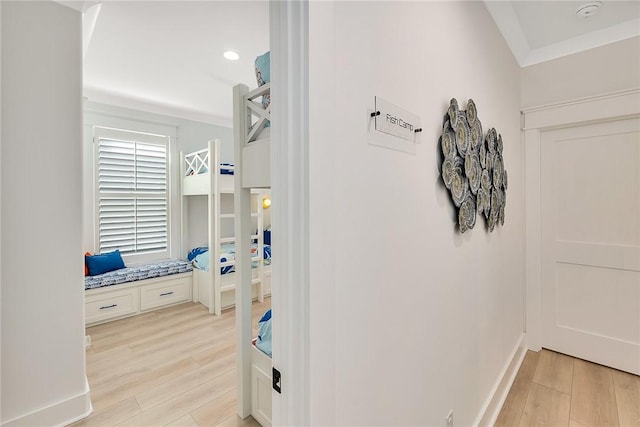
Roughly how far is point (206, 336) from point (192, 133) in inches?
114

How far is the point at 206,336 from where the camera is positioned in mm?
2918

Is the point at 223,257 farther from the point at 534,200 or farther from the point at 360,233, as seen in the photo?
the point at 534,200

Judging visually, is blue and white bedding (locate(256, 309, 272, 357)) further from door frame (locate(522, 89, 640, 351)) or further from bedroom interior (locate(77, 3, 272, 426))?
door frame (locate(522, 89, 640, 351))

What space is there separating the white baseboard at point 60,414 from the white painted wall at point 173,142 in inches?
81.8

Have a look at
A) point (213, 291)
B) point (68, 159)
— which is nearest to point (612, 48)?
point (68, 159)

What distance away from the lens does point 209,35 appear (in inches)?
91.9

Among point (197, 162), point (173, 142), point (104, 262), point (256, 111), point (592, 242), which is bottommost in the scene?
point (104, 262)

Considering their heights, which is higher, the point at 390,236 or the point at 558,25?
the point at 558,25

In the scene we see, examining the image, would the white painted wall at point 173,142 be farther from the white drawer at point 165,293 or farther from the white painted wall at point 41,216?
the white painted wall at point 41,216

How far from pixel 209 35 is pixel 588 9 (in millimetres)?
2638

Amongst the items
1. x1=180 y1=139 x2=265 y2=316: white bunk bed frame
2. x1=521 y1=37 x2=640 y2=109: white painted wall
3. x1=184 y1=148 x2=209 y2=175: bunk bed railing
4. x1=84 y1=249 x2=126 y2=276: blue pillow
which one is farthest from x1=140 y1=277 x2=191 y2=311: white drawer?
x1=521 y1=37 x2=640 y2=109: white painted wall

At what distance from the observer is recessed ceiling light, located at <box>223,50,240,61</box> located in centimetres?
259

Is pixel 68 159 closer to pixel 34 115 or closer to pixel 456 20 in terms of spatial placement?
pixel 34 115

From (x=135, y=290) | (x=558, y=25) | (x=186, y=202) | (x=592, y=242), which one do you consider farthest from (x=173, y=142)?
(x=592, y=242)
